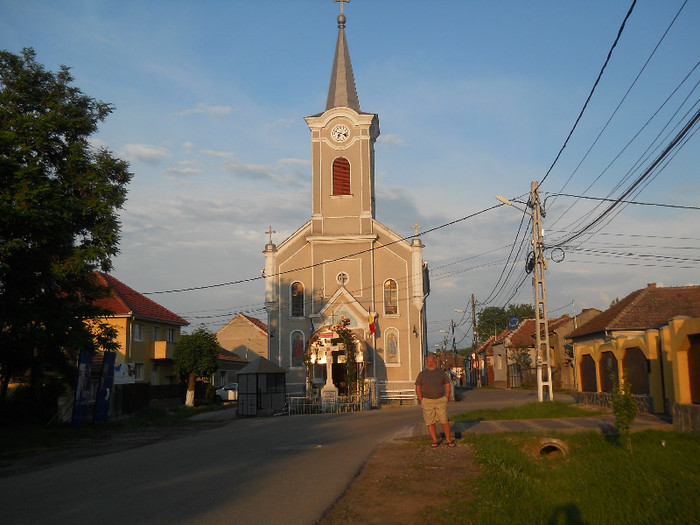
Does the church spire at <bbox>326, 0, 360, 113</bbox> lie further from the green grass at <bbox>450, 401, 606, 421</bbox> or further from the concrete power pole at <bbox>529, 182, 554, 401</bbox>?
the green grass at <bbox>450, 401, 606, 421</bbox>

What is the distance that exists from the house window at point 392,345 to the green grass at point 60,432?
44.3 feet

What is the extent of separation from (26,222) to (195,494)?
42.7ft

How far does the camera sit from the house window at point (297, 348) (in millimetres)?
39656

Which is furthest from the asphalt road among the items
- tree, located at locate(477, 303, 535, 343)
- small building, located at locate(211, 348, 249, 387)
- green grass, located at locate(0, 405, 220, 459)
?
tree, located at locate(477, 303, 535, 343)

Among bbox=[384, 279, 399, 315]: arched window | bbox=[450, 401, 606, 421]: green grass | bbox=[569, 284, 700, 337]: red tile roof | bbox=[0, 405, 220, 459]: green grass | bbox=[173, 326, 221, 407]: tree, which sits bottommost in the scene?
bbox=[0, 405, 220, 459]: green grass

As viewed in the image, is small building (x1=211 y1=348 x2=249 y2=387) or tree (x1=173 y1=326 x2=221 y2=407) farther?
small building (x1=211 y1=348 x2=249 y2=387)

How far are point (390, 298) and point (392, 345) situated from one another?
9.04 feet

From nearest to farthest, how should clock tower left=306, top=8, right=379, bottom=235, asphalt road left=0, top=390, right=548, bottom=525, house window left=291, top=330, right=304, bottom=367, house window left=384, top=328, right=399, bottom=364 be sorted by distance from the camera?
1. asphalt road left=0, top=390, right=548, bottom=525
2. house window left=384, top=328, right=399, bottom=364
3. house window left=291, top=330, right=304, bottom=367
4. clock tower left=306, top=8, right=379, bottom=235

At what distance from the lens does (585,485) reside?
9.37 m

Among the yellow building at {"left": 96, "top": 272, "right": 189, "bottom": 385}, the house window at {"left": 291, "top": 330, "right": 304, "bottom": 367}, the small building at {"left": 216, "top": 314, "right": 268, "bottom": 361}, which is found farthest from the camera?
the small building at {"left": 216, "top": 314, "right": 268, "bottom": 361}

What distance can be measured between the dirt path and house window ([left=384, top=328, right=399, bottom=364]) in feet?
83.5

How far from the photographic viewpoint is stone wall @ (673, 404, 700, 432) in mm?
13625

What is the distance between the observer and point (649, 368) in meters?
20.8

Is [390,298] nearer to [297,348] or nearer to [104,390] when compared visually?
[297,348]
